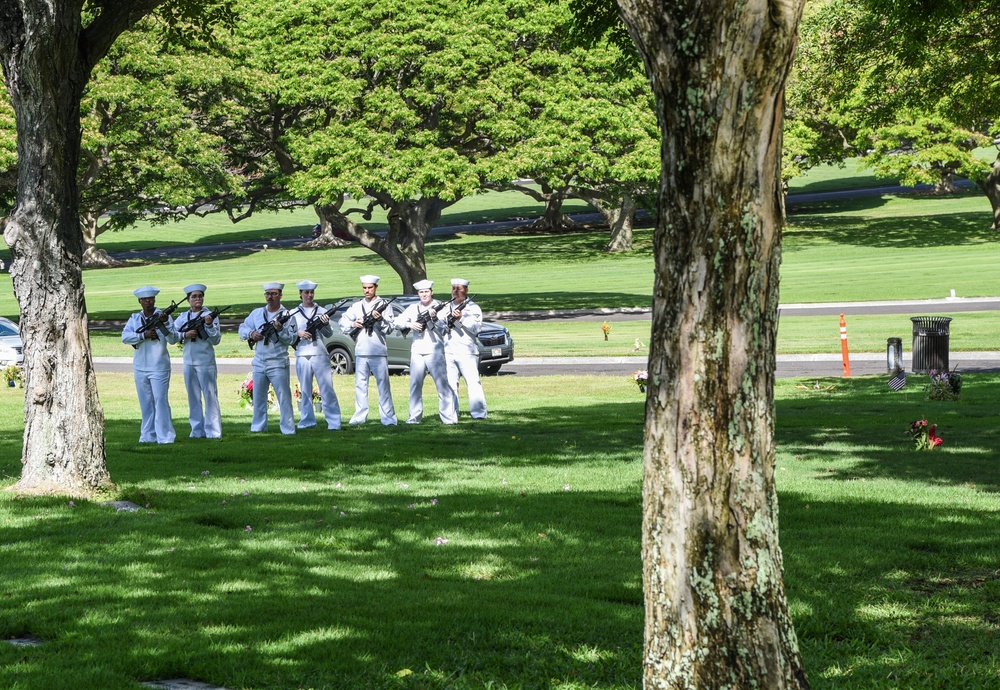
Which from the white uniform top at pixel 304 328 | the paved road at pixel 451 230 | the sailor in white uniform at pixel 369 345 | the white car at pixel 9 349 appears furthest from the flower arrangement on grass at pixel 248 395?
→ the paved road at pixel 451 230

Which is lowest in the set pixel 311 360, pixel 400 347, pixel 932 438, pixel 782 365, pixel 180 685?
pixel 782 365

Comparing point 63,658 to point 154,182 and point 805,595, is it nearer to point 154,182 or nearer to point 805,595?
point 805,595

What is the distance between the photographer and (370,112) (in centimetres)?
3388

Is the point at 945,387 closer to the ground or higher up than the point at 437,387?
closer to the ground

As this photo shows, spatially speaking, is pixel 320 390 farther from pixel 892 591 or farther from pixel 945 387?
pixel 892 591

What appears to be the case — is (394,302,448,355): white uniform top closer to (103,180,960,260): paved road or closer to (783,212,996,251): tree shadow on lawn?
(783,212,996,251): tree shadow on lawn

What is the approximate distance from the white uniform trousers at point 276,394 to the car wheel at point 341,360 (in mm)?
7877

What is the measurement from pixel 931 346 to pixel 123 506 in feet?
50.0

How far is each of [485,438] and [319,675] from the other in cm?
931

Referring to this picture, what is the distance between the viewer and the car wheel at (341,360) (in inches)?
965

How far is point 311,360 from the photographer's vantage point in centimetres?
1702

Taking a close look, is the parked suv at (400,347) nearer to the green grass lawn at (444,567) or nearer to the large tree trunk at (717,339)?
the green grass lawn at (444,567)

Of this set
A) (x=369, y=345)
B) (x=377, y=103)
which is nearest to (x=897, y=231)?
(x=377, y=103)

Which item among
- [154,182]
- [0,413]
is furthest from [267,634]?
[154,182]
